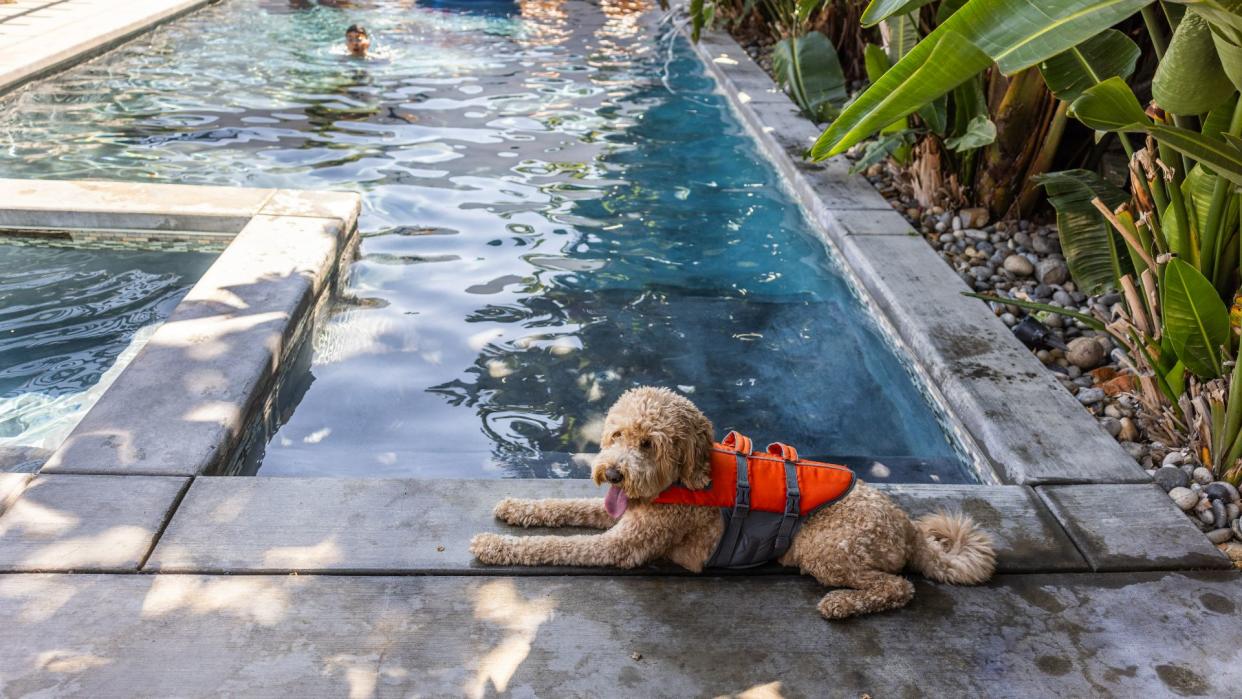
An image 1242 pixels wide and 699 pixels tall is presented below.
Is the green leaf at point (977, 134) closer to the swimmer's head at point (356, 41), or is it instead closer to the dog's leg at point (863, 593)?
the dog's leg at point (863, 593)

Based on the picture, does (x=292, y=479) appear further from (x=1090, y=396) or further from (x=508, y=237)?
(x=1090, y=396)

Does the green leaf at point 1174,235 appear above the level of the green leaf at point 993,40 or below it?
below

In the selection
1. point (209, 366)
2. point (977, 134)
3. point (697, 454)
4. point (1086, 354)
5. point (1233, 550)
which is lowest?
point (1233, 550)

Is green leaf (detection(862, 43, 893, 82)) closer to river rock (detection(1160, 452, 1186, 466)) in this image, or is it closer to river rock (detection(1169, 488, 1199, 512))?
river rock (detection(1160, 452, 1186, 466))

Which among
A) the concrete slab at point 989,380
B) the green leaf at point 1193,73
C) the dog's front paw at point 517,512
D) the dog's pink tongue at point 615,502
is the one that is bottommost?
the concrete slab at point 989,380

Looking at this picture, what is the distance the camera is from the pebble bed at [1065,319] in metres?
3.66

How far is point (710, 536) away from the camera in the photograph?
121 inches

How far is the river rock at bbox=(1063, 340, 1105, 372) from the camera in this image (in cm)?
481

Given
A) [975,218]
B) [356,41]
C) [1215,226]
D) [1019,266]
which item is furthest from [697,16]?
[1215,226]

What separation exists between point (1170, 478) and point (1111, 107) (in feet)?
5.39

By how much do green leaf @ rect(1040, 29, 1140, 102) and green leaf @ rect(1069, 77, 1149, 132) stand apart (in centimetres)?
86

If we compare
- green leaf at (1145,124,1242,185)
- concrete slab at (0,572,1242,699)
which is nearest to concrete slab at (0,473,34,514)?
concrete slab at (0,572,1242,699)

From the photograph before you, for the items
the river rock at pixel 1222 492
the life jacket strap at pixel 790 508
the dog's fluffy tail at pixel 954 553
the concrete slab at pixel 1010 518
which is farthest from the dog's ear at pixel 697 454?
the river rock at pixel 1222 492

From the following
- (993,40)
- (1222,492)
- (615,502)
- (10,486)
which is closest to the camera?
(993,40)
